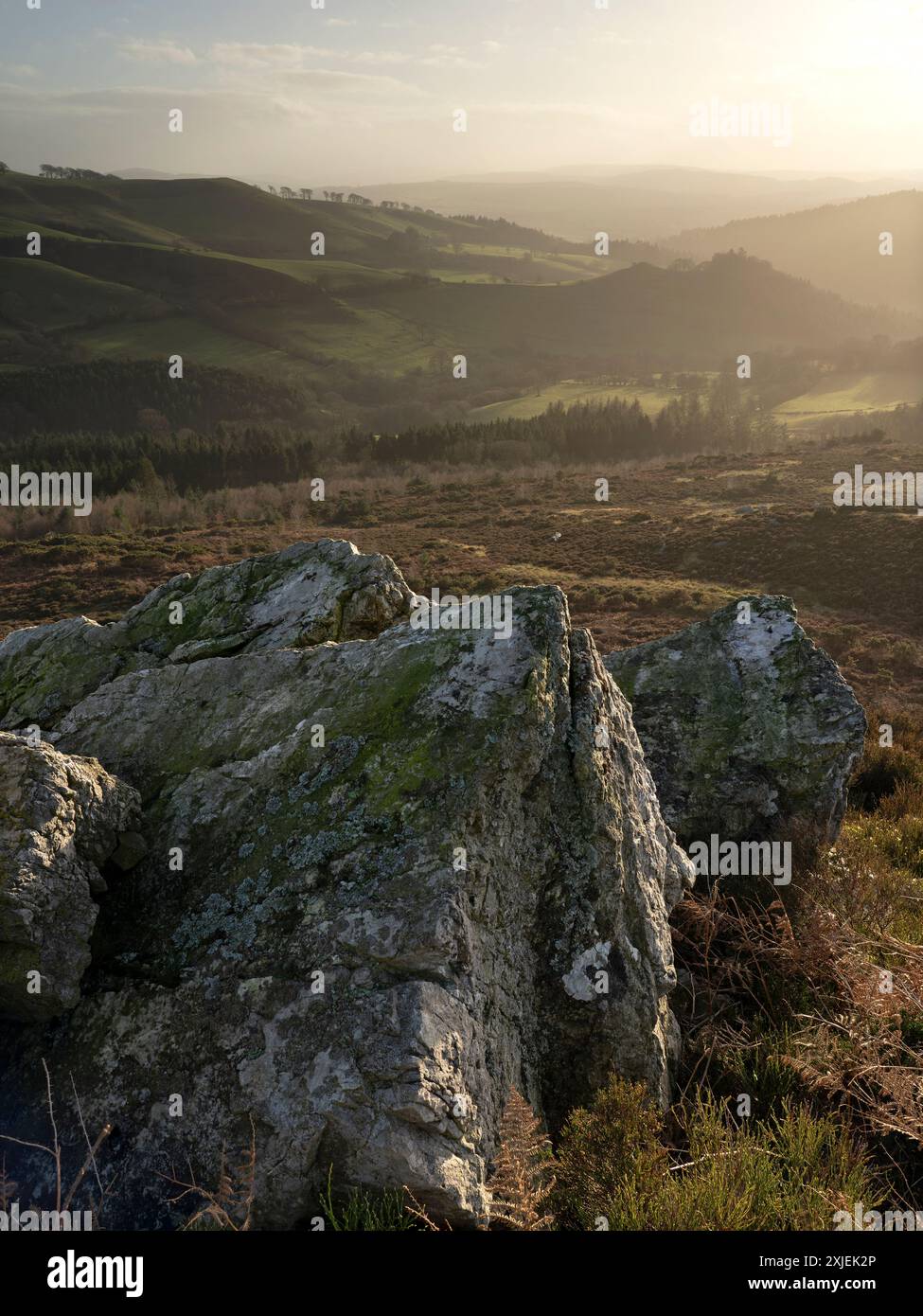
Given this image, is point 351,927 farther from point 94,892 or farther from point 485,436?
point 485,436

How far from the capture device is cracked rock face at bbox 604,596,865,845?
6.70m

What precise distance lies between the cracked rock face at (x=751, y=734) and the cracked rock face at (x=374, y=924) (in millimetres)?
1537

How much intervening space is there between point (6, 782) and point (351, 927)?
180 cm

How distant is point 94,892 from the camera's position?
4074 millimetres

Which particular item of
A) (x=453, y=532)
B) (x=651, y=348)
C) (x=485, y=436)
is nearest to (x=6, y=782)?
(x=453, y=532)

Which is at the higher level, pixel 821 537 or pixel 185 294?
pixel 185 294
